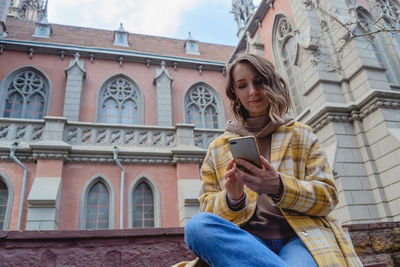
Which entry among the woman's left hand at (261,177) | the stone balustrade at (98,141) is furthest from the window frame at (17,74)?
the woman's left hand at (261,177)

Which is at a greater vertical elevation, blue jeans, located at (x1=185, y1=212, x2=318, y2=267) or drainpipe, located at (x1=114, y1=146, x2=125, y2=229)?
drainpipe, located at (x1=114, y1=146, x2=125, y2=229)

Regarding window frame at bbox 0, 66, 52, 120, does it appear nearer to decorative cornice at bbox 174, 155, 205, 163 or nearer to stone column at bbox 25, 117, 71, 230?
stone column at bbox 25, 117, 71, 230

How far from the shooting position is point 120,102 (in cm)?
1327

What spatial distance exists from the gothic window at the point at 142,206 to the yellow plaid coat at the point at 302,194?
29.3 ft

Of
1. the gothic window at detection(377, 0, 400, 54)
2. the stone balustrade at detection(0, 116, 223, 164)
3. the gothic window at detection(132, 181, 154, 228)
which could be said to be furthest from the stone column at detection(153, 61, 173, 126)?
the gothic window at detection(377, 0, 400, 54)

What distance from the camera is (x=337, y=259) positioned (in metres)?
1.24

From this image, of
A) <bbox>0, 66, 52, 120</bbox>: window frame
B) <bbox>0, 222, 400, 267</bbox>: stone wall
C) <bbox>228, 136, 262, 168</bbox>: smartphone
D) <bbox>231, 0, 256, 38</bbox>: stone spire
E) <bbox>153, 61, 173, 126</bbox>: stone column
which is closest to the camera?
<bbox>228, 136, 262, 168</bbox>: smartphone

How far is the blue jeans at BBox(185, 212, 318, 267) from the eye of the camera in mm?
1067

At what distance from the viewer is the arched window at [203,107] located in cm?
1419

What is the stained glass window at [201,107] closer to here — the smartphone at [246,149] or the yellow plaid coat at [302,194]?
the yellow plaid coat at [302,194]

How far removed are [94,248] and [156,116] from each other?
10975mm

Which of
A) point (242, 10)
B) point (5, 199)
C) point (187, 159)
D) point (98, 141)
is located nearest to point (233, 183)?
point (187, 159)

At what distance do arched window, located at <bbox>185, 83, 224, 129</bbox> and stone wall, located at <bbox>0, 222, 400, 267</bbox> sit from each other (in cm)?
1133

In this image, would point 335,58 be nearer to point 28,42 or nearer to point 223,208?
point 223,208
